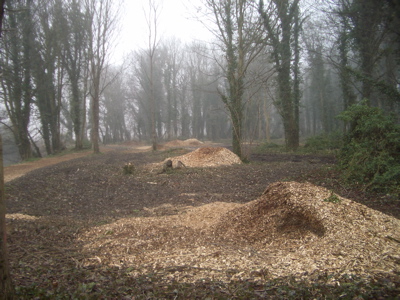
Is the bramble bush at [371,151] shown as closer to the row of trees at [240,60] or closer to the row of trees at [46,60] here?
the row of trees at [240,60]

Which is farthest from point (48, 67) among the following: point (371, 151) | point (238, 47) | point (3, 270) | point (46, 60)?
point (3, 270)

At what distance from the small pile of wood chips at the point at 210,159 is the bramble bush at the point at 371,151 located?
539 cm

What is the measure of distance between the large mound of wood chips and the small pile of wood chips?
23.4 ft

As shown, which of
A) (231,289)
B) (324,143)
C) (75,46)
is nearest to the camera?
(231,289)

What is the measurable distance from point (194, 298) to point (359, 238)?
6.95 ft

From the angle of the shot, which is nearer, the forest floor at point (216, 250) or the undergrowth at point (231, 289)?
the undergrowth at point (231, 289)

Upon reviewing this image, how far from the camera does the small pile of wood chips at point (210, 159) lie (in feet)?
40.4

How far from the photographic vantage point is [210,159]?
12586mm

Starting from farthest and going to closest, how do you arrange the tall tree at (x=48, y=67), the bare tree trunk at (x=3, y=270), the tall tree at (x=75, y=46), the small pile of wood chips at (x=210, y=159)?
1. the tall tree at (x=75, y=46)
2. the tall tree at (x=48, y=67)
3. the small pile of wood chips at (x=210, y=159)
4. the bare tree trunk at (x=3, y=270)

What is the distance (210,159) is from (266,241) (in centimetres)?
865

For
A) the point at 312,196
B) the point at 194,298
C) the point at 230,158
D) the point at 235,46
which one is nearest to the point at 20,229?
the point at 194,298

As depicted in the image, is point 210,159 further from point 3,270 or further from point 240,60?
point 3,270

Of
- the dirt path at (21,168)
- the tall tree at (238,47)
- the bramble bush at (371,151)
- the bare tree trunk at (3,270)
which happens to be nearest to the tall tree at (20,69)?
the dirt path at (21,168)

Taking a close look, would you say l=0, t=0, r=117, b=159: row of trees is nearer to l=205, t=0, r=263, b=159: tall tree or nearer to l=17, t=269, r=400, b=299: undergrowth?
l=205, t=0, r=263, b=159: tall tree
